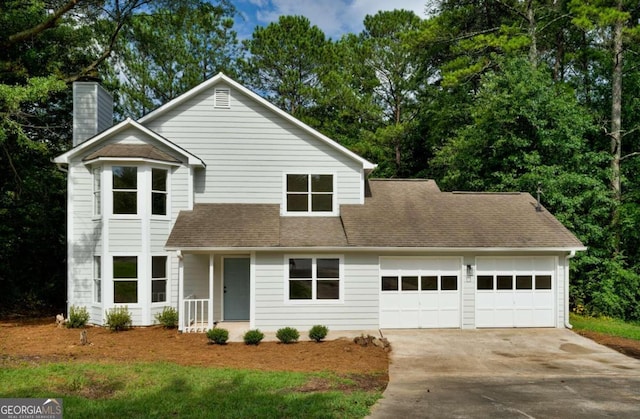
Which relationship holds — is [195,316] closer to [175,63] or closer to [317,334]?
[317,334]

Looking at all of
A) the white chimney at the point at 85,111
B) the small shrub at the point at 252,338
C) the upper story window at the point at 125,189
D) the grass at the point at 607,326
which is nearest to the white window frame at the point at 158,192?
the upper story window at the point at 125,189

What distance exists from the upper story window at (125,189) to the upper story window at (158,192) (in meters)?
0.50

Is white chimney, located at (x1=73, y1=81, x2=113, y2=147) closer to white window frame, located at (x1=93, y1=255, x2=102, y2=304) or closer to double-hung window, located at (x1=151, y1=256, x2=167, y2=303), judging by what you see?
white window frame, located at (x1=93, y1=255, x2=102, y2=304)

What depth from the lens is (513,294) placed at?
13805mm

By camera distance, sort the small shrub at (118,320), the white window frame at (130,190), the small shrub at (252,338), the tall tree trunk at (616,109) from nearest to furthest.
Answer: the small shrub at (252,338)
the small shrub at (118,320)
the white window frame at (130,190)
the tall tree trunk at (616,109)

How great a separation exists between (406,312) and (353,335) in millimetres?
2044

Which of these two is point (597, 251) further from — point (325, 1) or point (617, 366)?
point (325, 1)

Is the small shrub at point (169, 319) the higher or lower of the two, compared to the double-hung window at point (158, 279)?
lower

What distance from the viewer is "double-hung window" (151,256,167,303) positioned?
45.1 feet

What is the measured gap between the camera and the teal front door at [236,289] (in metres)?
14.3

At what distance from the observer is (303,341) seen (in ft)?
38.9

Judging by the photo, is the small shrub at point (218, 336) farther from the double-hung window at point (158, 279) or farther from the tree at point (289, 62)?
the tree at point (289, 62)

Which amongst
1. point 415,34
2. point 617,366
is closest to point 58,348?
point 617,366
